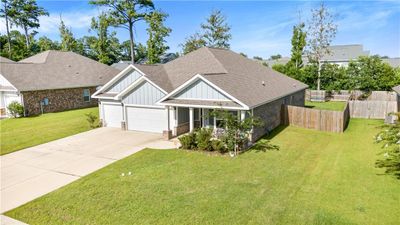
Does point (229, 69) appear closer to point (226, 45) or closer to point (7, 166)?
point (7, 166)

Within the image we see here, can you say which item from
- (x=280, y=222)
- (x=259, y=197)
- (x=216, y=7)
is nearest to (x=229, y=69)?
(x=259, y=197)

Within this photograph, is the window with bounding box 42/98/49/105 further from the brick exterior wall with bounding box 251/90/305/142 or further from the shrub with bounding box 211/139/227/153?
the brick exterior wall with bounding box 251/90/305/142

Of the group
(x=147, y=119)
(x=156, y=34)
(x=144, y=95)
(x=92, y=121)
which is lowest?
(x=92, y=121)

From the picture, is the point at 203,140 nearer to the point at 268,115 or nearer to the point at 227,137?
the point at 227,137

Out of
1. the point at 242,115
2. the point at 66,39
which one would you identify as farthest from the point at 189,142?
the point at 66,39

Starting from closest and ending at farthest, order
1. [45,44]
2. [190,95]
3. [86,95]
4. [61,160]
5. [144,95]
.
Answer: [61,160], [190,95], [144,95], [86,95], [45,44]

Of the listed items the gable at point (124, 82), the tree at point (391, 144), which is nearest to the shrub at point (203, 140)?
the tree at point (391, 144)
